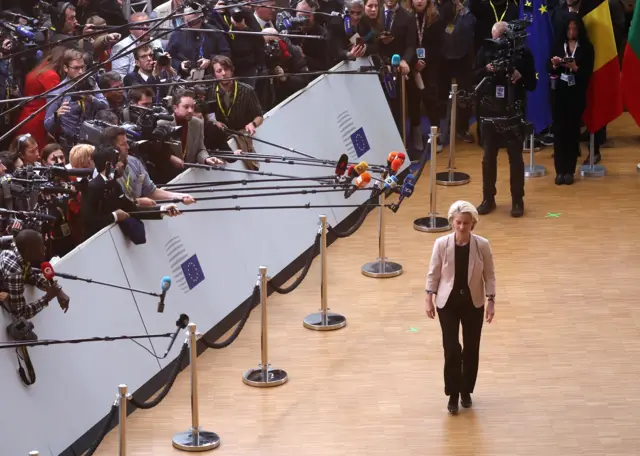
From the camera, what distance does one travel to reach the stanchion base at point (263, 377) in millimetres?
9828

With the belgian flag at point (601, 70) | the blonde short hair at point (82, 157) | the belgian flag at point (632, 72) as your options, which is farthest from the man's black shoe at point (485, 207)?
the blonde short hair at point (82, 157)

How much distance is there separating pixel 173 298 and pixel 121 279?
2.59ft

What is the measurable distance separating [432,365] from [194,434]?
7.45 ft

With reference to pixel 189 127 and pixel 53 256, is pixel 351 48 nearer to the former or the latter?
pixel 189 127

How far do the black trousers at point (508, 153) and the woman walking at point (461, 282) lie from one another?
4.63 metres

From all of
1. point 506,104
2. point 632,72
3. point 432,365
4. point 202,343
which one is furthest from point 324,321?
point 632,72

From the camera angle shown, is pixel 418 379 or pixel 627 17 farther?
pixel 627 17

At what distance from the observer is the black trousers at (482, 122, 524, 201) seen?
13.6 metres

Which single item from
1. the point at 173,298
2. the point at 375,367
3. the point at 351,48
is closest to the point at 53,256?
the point at 173,298

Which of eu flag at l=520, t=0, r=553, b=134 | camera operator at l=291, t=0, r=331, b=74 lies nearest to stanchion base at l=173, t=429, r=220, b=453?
camera operator at l=291, t=0, r=331, b=74

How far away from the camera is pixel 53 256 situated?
9.21 meters

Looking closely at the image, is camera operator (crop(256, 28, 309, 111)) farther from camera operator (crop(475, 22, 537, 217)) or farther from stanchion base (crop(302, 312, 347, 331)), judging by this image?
stanchion base (crop(302, 312, 347, 331))

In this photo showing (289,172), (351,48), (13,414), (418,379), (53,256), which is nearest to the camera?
(13,414)

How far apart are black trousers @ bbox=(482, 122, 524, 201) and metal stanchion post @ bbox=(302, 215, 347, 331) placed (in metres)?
3.30
